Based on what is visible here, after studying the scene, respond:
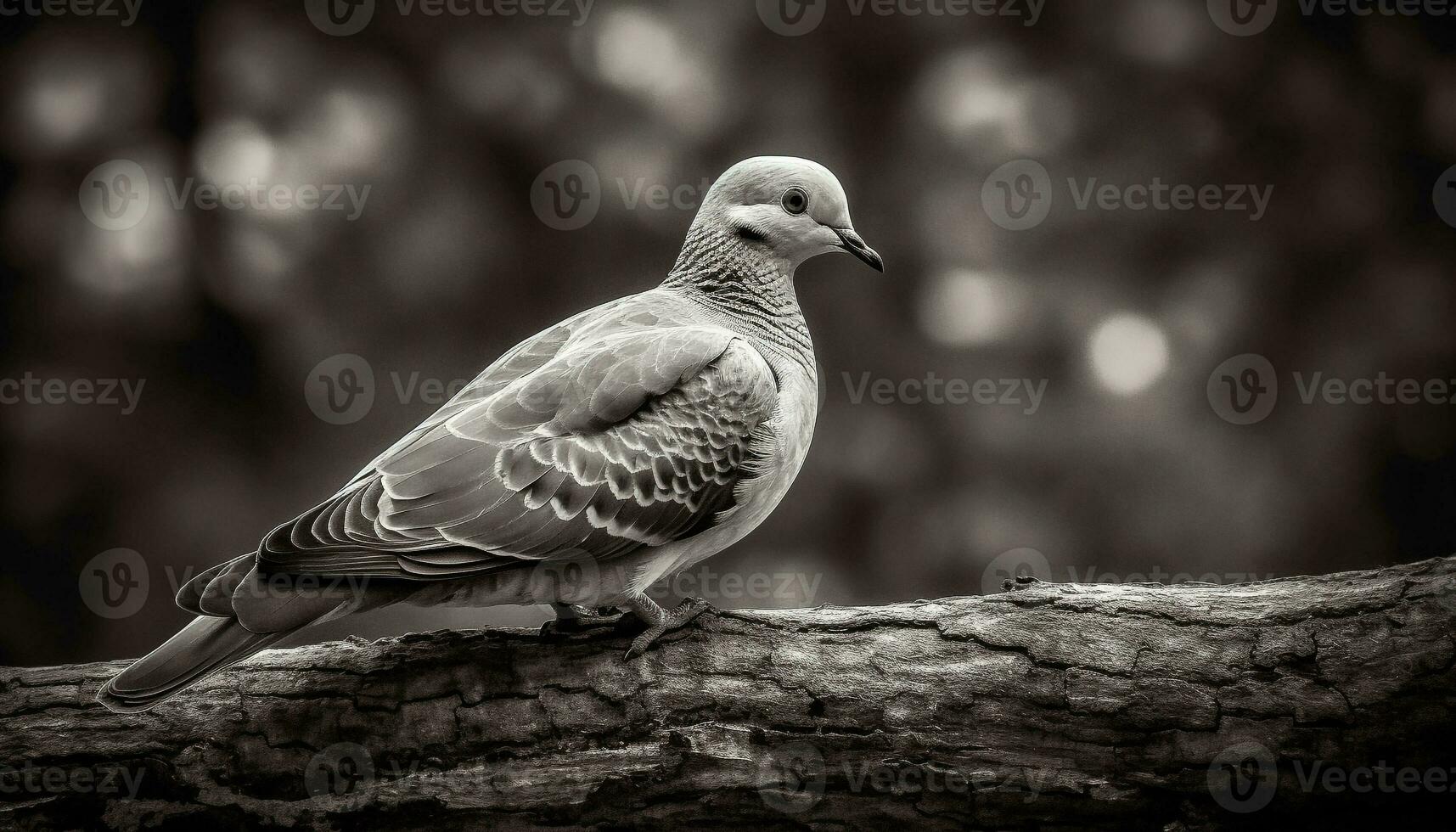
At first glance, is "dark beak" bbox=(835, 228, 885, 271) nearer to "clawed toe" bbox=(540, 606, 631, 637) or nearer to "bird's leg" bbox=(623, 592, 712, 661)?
"bird's leg" bbox=(623, 592, 712, 661)

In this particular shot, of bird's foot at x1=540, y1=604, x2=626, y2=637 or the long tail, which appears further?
bird's foot at x1=540, y1=604, x2=626, y2=637

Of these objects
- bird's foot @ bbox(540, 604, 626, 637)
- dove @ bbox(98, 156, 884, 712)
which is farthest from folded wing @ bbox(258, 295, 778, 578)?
bird's foot @ bbox(540, 604, 626, 637)

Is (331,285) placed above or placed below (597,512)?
above

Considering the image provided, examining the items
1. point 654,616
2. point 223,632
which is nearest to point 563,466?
point 654,616

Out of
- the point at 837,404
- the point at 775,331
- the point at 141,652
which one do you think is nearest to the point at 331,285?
the point at 141,652

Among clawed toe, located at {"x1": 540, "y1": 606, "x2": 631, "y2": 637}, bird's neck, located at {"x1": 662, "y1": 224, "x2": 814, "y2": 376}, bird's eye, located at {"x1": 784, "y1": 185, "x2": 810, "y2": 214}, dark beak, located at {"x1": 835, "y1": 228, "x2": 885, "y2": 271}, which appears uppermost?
bird's eye, located at {"x1": 784, "y1": 185, "x2": 810, "y2": 214}

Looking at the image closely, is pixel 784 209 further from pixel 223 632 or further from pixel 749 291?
pixel 223 632

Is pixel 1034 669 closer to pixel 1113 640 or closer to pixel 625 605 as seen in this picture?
pixel 1113 640

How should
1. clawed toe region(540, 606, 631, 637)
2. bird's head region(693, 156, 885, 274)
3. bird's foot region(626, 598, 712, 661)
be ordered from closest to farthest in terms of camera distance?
bird's foot region(626, 598, 712, 661), clawed toe region(540, 606, 631, 637), bird's head region(693, 156, 885, 274)

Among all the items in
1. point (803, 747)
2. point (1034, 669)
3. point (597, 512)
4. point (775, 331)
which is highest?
point (775, 331)
